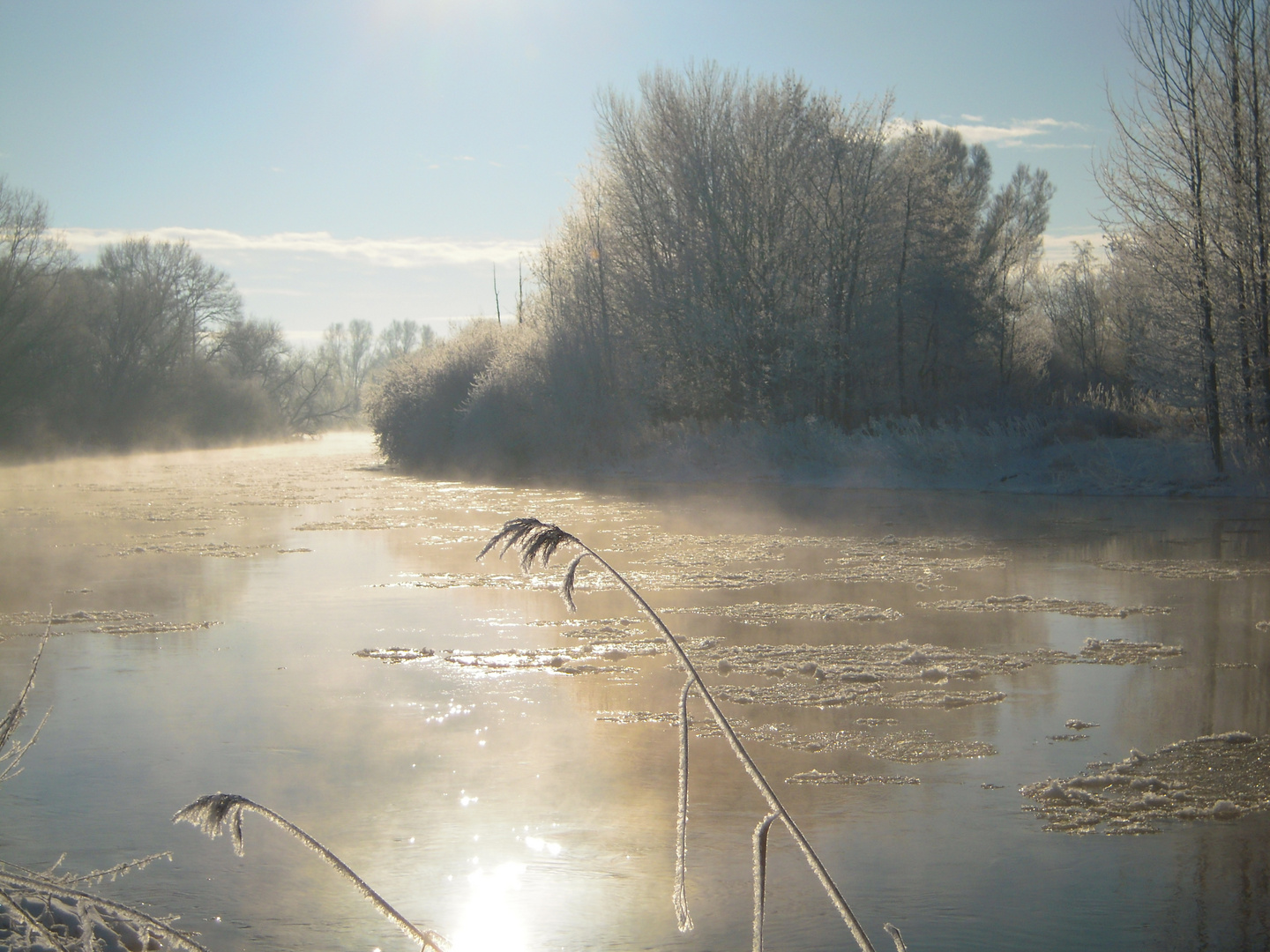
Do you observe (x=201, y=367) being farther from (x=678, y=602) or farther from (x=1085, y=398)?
(x=678, y=602)

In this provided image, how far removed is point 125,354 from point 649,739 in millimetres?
47283

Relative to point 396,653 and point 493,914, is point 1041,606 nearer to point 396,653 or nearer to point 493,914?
point 396,653

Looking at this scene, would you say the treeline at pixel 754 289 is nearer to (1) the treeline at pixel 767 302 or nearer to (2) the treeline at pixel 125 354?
(1) the treeline at pixel 767 302

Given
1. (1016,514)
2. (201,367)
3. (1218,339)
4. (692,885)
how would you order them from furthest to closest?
(201,367)
(1218,339)
(1016,514)
(692,885)

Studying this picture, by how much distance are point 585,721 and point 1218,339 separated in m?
16.6

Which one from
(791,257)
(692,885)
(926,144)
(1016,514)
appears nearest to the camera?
(692,885)

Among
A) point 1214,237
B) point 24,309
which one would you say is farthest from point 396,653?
point 24,309

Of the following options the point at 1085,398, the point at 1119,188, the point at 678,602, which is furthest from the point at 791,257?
the point at 678,602

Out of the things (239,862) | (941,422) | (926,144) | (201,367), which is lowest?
(239,862)

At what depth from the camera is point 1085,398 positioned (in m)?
24.0

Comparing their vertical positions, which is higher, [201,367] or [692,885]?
[201,367]

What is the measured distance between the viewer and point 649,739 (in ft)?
18.5

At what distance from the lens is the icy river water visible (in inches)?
148

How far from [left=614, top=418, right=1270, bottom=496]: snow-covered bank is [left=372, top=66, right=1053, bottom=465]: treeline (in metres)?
1.51
